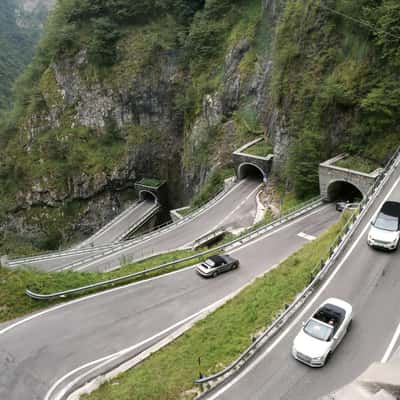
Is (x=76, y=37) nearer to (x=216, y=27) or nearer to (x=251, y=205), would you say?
(x=216, y=27)

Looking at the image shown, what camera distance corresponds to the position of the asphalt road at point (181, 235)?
32.1 m

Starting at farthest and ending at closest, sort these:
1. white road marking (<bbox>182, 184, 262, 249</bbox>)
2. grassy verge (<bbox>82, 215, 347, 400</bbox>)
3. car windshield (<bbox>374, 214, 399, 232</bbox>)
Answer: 1. white road marking (<bbox>182, 184, 262, 249</bbox>)
2. car windshield (<bbox>374, 214, 399, 232</bbox>)
3. grassy verge (<bbox>82, 215, 347, 400</bbox>)

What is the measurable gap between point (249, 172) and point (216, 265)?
2304 cm

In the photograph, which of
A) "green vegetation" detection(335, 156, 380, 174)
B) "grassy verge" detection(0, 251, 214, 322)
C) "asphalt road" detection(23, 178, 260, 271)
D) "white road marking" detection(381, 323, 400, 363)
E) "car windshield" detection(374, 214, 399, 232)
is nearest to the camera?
"white road marking" detection(381, 323, 400, 363)

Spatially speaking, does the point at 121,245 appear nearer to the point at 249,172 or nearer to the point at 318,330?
the point at 249,172

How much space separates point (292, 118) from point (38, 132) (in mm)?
43176

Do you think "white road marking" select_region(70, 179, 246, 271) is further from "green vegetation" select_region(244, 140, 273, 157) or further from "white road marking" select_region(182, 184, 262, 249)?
"green vegetation" select_region(244, 140, 273, 157)

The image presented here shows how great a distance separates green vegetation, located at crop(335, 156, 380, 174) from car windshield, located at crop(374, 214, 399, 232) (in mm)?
11048

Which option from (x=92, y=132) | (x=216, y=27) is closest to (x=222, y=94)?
(x=216, y=27)

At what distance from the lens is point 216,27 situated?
51.8m

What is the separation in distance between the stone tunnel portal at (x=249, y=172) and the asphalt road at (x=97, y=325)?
64.4ft

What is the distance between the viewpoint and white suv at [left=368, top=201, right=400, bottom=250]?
1777cm

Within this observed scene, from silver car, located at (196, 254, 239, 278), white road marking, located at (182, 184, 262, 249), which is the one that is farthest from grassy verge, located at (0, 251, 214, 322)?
white road marking, located at (182, 184, 262, 249)

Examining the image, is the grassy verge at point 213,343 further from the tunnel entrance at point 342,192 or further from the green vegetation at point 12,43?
the green vegetation at point 12,43
